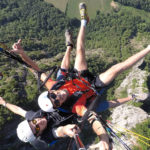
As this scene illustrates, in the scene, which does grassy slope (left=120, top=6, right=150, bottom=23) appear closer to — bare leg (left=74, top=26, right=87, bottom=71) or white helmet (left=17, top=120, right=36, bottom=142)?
bare leg (left=74, top=26, right=87, bottom=71)

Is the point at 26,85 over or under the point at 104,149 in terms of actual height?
under

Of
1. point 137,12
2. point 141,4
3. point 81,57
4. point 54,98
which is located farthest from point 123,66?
point 141,4

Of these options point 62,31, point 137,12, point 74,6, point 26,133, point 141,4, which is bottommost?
point 62,31

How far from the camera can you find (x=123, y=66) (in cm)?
352

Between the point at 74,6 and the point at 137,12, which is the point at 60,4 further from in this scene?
the point at 137,12

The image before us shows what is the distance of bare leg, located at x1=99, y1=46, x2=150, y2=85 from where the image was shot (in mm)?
3438

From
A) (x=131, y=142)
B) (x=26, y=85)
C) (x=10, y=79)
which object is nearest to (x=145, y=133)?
(x=131, y=142)

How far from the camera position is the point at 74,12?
4944 cm

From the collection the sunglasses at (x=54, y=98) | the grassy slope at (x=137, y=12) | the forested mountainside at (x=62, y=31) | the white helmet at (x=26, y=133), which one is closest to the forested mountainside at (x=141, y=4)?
the grassy slope at (x=137, y=12)

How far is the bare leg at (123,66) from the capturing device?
11.3 ft

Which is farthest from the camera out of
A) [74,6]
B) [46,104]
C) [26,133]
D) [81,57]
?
[74,6]

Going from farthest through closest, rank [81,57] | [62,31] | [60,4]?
[62,31]
[60,4]
[81,57]

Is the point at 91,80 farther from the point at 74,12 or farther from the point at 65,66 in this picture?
the point at 74,12

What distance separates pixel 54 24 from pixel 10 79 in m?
37.5
